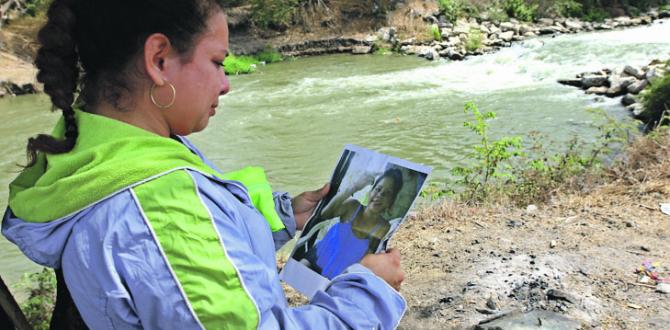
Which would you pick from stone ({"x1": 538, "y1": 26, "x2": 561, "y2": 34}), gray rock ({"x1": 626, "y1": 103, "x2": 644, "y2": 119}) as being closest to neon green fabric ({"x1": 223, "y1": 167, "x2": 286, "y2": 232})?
gray rock ({"x1": 626, "y1": 103, "x2": 644, "y2": 119})

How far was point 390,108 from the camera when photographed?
407 inches

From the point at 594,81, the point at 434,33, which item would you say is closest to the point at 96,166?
the point at 594,81

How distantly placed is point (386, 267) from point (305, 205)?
495mm

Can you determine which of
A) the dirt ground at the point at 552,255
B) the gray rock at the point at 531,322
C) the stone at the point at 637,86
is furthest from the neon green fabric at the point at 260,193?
the stone at the point at 637,86

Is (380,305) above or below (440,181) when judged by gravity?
above

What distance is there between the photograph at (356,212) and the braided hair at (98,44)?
26.7 inches

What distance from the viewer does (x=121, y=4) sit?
99cm

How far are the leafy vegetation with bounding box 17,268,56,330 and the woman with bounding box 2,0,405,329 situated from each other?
193 cm

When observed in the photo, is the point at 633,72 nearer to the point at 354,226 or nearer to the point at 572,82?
the point at 572,82

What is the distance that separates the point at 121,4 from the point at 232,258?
1.61 feet

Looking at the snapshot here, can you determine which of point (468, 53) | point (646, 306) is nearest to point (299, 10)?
point (468, 53)

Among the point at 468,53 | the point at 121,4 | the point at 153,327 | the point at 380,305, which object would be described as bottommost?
the point at 468,53

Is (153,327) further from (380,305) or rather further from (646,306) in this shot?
(646,306)

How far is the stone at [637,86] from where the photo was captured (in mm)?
9148
